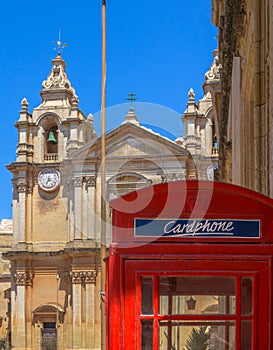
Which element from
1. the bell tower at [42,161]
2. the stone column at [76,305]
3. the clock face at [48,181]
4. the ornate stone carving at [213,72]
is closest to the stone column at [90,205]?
the bell tower at [42,161]

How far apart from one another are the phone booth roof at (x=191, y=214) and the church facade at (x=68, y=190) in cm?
2883

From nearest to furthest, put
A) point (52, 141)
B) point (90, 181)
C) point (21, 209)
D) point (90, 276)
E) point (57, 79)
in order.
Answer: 1. point (90, 276)
2. point (90, 181)
3. point (21, 209)
4. point (52, 141)
5. point (57, 79)

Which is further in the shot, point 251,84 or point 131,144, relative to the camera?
point 131,144

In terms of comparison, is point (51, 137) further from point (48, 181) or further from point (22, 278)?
point (22, 278)

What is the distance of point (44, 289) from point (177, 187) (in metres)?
31.1

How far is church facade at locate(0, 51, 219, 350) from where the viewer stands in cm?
3262

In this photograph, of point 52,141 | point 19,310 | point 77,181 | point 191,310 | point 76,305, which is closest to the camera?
point 191,310

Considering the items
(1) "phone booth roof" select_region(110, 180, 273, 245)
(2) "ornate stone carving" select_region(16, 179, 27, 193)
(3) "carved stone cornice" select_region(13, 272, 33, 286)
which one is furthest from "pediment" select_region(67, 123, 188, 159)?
(1) "phone booth roof" select_region(110, 180, 273, 245)

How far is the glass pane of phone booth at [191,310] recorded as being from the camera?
309 cm

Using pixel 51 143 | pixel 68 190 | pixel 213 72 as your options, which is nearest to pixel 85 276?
pixel 68 190

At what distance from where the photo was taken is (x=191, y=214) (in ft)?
10.4

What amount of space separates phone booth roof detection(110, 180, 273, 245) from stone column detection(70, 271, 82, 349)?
2962 centimetres

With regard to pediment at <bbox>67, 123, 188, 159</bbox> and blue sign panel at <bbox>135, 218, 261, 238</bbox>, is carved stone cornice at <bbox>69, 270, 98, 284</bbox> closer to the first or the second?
pediment at <bbox>67, 123, 188, 159</bbox>

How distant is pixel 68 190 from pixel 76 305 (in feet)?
17.2
